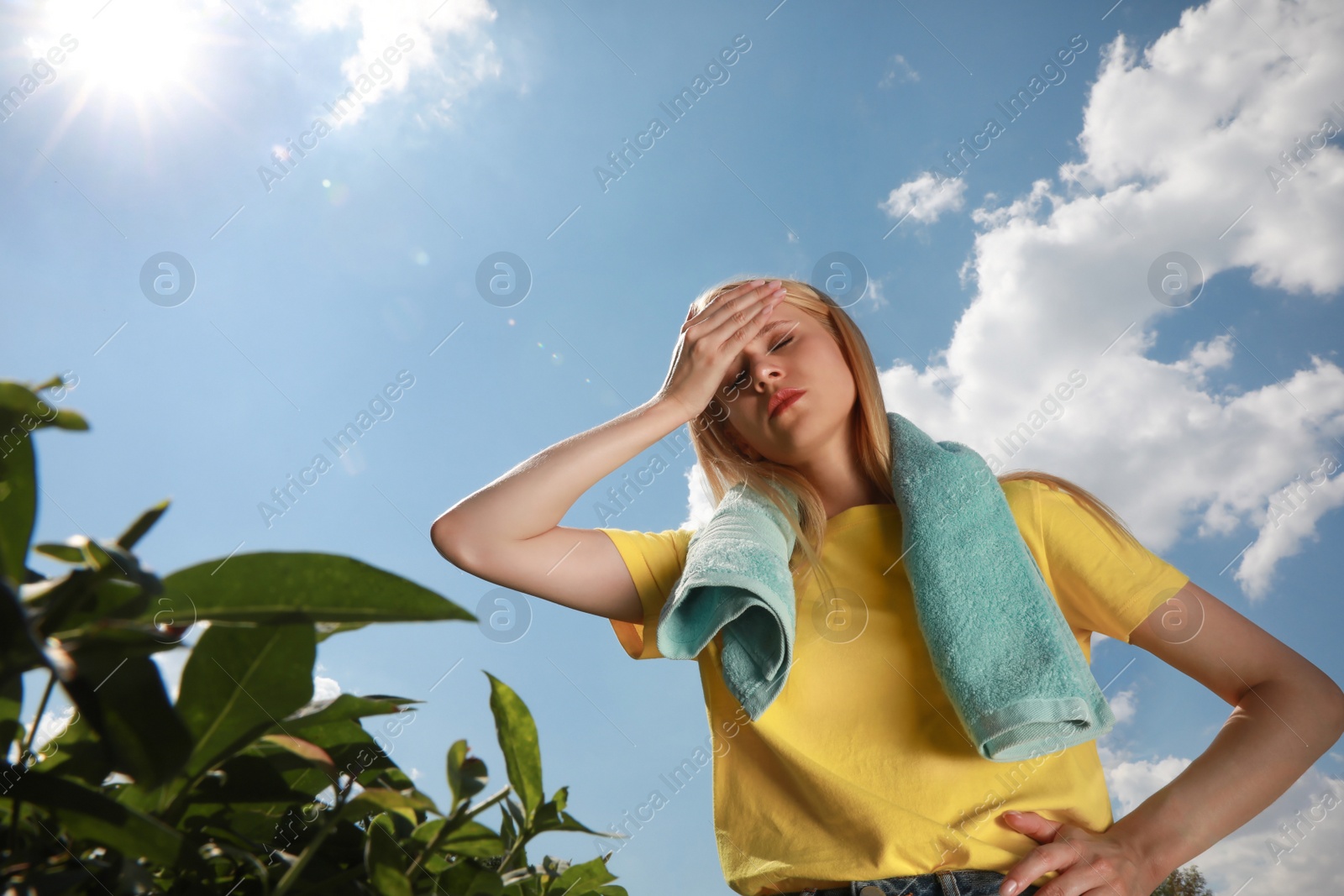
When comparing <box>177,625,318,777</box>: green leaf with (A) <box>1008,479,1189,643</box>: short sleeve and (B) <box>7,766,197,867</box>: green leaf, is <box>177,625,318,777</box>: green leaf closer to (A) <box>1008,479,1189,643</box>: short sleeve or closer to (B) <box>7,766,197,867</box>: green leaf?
(B) <box>7,766,197,867</box>: green leaf

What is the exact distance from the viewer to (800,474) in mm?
1164

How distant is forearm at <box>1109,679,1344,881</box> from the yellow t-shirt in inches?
2.3

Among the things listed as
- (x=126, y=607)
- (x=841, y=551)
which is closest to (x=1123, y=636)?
(x=841, y=551)

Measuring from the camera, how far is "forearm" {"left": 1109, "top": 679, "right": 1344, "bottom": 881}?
0.81 m

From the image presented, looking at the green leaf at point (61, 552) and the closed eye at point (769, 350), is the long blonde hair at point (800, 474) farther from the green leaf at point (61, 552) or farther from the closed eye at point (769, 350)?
the green leaf at point (61, 552)

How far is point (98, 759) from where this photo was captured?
0.18 m

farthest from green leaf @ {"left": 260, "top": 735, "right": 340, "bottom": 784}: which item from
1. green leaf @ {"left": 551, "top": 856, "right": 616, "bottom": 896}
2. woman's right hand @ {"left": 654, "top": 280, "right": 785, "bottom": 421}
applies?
woman's right hand @ {"left": 654, "top": 280, "right": 785, "bottom": 421}

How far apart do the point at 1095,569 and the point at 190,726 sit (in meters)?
1.02

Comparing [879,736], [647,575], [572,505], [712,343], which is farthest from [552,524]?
[879,736]

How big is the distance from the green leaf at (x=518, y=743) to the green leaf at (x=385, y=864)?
3.1 inches

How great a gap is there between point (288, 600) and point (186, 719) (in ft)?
0.18

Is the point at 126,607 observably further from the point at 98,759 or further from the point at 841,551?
the point at 841,551

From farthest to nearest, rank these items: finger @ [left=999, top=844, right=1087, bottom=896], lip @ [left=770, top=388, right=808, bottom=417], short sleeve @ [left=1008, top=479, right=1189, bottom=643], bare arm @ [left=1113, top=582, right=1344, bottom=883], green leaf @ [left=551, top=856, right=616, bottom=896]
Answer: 1. lip @ [left=770, top=388, right=808, bottom=417]
2. short sleeve @ [left=1008, top=479, right=1189, bottom=643]
3. bare arm @ [left=1113, top=582, right=1344, bottom=883]
4. finger @ [left=999, top=844, right=1087, bottom=896]
5. green leaf @ [left=551, top=856, right=616, bottom=896]

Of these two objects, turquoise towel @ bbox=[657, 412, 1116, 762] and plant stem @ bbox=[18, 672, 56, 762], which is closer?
plant stem @ bbox=[18, 672, 56, 762]
